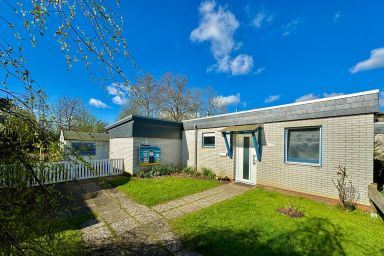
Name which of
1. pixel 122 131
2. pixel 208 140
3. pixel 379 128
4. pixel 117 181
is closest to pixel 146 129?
pixel 122 131

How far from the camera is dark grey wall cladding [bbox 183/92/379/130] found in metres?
5.54

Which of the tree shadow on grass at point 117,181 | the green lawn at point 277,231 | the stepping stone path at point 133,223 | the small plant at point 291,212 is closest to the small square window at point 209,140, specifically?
the stepping stone path at point 133,223

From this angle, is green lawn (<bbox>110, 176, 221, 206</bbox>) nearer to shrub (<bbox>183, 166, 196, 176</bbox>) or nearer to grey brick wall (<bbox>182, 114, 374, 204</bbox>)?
shrub (<bbox>183, 166, 196, 176</bbox>)

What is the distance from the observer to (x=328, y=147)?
247 inches

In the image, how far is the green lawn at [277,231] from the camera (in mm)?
3594

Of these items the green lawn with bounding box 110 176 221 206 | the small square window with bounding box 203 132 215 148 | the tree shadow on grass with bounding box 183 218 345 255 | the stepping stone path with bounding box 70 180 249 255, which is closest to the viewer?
the tree shadow on grass with bounding box 183 218 345 255

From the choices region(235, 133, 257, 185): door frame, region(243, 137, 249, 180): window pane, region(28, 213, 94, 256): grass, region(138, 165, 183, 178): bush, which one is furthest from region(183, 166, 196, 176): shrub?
region(28, 213, 94, 256): grass

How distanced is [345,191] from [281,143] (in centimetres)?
246

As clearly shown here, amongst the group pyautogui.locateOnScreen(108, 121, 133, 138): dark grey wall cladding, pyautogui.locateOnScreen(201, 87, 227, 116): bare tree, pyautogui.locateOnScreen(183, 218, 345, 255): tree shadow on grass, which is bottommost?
pyautogui.locateOnScreen(183, 218, 345, 255): tree shadow on grass

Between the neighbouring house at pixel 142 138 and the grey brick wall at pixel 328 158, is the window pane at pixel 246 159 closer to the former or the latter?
the grey brick wall at pixel 328 158

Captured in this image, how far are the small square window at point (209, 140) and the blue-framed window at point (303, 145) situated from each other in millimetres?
4117

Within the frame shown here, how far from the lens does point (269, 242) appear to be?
3809mm

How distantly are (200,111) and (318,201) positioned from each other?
A: 20.9 metres

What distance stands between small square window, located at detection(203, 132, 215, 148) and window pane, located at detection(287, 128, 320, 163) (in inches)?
164
